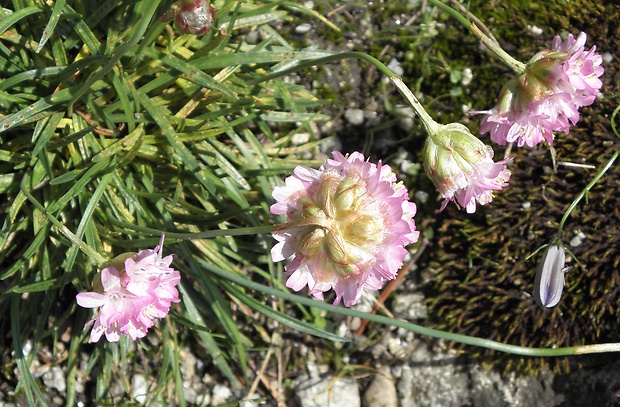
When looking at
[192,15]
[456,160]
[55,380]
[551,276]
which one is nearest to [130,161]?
[192,15]

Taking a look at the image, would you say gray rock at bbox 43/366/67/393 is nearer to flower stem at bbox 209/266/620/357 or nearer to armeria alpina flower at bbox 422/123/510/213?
flower stem at bbox 209/266/620/357

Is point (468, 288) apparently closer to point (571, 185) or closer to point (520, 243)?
point (520, 243)

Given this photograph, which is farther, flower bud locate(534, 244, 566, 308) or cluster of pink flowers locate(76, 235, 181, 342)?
flower bud locate(534, 244, 566, 308)

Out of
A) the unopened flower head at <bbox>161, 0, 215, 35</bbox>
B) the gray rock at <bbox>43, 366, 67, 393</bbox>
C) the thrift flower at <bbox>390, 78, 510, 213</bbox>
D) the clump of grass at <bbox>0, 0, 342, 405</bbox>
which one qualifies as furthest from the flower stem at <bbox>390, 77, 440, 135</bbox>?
the gray rock at <bbox>43, 366, 67, 393</bbox>

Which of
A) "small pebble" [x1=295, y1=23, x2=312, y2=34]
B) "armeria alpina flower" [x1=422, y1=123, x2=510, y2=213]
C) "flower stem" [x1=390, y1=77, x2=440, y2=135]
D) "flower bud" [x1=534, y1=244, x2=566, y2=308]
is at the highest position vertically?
"small pebble" [x1=295, y1=23, x2=312, y2=34]

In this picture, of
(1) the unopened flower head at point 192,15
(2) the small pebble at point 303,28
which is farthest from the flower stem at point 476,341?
(2) the small pebble at point 303,28

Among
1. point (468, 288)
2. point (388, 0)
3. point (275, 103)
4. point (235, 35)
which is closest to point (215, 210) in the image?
point (275, 103)

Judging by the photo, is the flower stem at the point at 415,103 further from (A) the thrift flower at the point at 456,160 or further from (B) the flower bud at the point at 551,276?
(B) the flower bud at the point at 551,276

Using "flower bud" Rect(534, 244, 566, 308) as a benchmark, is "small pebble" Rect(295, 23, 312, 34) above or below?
above
